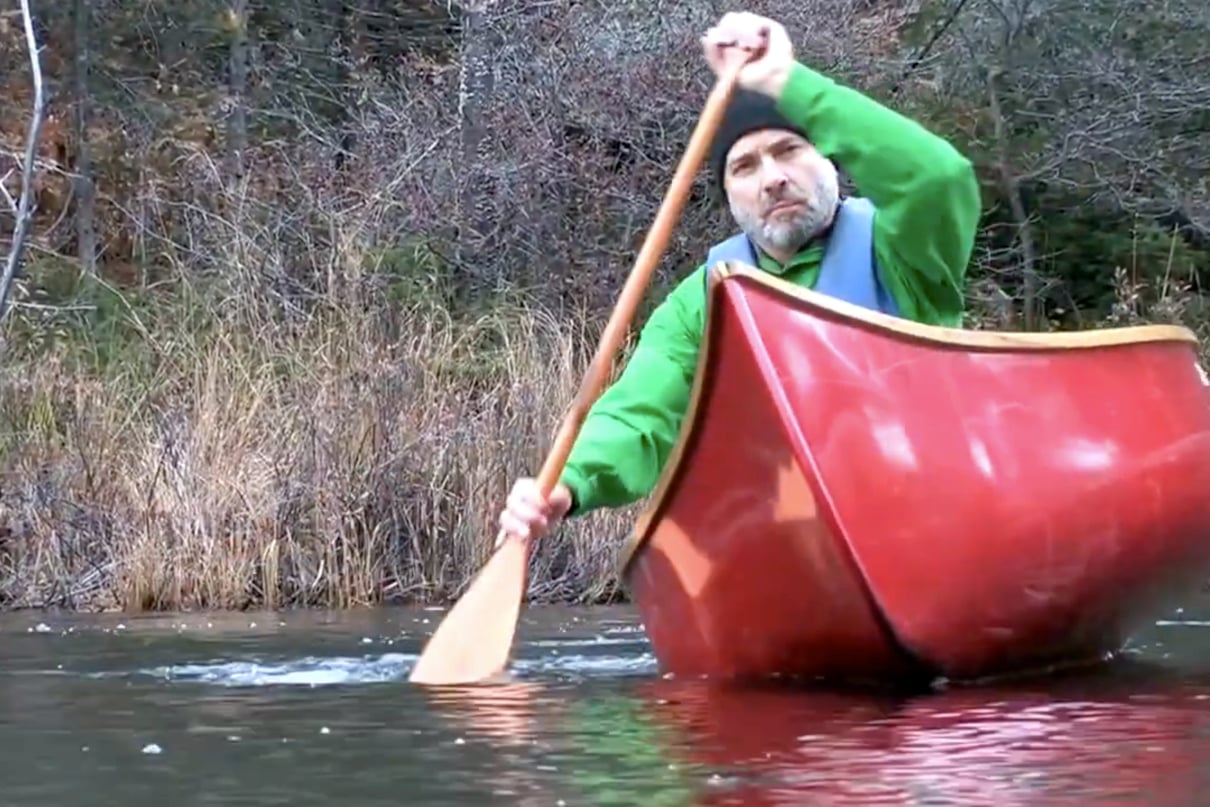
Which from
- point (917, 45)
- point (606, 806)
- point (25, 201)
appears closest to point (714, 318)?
point (606, 806)

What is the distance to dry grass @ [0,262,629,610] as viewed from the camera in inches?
338

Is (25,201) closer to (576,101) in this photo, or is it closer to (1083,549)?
(576,101)

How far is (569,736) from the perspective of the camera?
4152 mm

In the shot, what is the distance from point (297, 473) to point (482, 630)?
10.9 feet

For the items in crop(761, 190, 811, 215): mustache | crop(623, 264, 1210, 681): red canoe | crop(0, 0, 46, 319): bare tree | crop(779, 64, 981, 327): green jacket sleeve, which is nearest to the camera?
crop(623, 264, 1210, 681): red canoe

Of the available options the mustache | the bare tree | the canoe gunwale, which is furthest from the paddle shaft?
the bare tree

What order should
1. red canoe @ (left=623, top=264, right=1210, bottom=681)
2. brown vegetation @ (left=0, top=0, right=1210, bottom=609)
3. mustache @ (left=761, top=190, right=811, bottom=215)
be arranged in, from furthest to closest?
1. brown vegetation @ (left=0, top=0, right=1210, bottom=609)
2. mustache @ (left=761, top=190, right=811, bottom=215)
3. red canoe @ (left=623, top=264, right=1210, bottom=681)

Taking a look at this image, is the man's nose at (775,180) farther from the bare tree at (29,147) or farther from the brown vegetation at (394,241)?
the bare tree at (29,147)

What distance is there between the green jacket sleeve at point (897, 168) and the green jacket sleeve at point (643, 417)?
42cm

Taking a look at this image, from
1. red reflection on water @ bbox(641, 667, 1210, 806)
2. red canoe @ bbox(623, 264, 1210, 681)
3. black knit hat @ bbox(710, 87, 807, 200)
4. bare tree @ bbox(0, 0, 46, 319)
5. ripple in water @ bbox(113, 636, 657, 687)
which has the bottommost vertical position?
ripple in water @ bbox(113, 636, 657, 687)

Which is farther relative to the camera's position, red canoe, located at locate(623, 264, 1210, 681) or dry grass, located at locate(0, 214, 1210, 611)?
dry grass, located at locate(0, 214, 1210, 611)

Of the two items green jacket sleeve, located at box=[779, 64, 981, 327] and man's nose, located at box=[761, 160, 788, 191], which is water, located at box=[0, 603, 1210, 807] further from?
man's nose, located at box=[761, 160, 788, 191]

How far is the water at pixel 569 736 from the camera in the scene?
3480mm

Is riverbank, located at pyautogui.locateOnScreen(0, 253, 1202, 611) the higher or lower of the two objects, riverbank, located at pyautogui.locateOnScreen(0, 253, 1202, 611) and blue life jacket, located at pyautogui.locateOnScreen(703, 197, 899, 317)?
the lower
